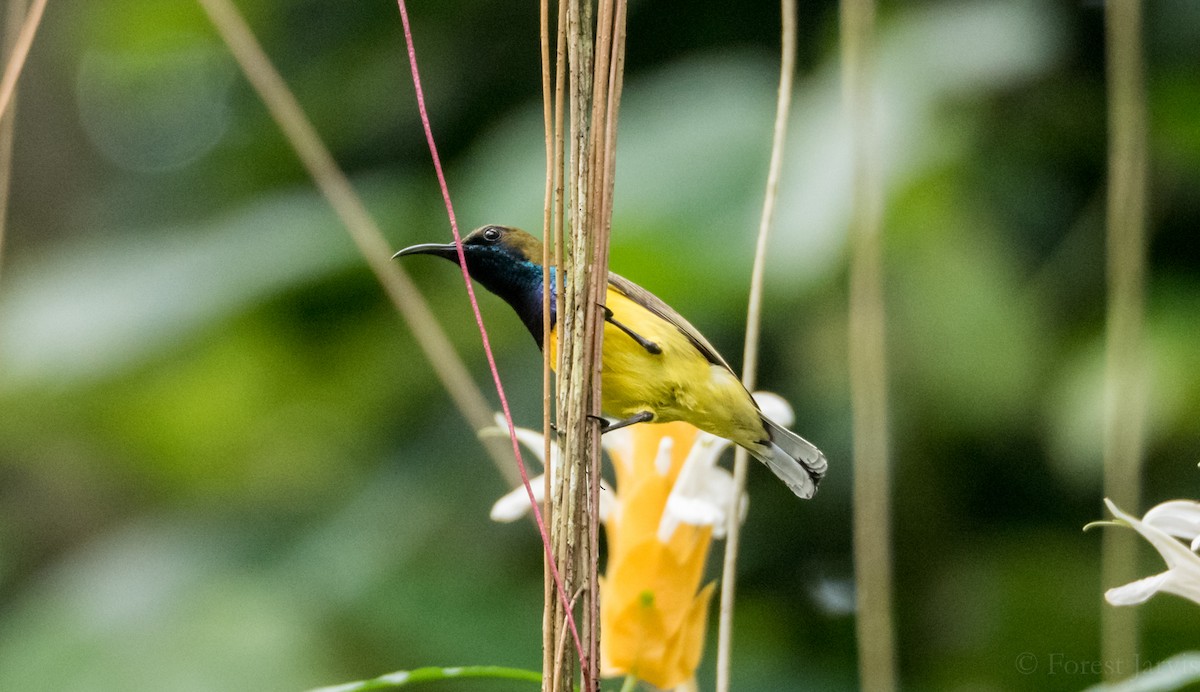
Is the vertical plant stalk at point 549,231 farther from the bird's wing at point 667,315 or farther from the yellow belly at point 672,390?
the bird's wing at point 667,315

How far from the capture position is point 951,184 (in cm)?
247

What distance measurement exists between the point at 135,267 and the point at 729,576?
2.35 m

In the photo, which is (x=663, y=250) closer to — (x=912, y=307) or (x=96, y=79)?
(x=912, y=307)

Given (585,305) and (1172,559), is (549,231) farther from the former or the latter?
(1172,559)

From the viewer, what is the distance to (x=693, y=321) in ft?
8.11

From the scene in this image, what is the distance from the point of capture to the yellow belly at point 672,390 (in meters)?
1.28

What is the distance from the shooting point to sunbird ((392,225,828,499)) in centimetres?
129

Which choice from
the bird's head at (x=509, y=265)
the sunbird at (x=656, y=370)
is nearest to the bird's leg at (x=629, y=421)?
the sunbird at (x=656, y=370)

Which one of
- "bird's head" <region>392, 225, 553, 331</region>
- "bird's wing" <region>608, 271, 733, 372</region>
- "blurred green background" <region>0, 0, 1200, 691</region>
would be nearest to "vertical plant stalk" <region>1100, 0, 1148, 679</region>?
"bird's wing" <region>608, 271, 733, 372</region>

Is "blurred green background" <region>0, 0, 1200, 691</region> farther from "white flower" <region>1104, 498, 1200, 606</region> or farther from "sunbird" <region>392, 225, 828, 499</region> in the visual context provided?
"white flower" <region>1104, 498, 1200, 606</region>

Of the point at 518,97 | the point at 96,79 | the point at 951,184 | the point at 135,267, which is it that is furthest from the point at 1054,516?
the point at 96,79

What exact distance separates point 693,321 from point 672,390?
3.83 ft
